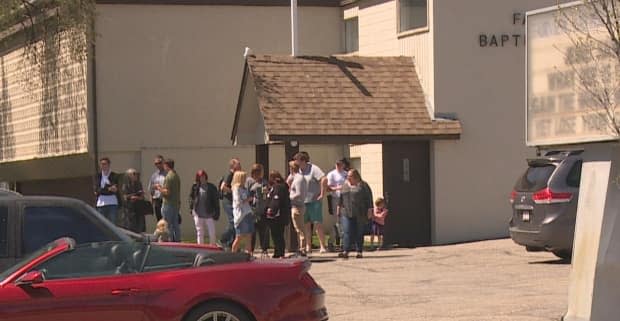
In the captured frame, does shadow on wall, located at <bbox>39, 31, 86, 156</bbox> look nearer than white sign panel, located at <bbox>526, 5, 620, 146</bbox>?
No

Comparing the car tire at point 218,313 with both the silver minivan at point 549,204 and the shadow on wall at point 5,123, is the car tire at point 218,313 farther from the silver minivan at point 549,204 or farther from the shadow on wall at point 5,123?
the shadow on wall at point 5,123

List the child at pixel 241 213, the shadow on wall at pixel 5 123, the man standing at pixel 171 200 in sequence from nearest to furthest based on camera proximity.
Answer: the child at pixel 241 213 → the man standing at pixel 171 200 → the shadow on wall at pixel 5 123

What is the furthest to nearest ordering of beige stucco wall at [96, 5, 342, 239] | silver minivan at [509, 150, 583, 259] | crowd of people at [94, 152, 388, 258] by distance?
beige stucco wall at [96, 5, 342, 239]
crowd of people at [94, 152, 388, 258]
silver minivan at [509, 150, 583, 259]

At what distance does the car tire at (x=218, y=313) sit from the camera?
9664 mm

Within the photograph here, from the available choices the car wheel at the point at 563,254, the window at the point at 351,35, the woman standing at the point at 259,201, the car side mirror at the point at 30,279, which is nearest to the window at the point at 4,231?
the car side mirror at the point at 30,279

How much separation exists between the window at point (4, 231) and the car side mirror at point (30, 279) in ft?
5.55

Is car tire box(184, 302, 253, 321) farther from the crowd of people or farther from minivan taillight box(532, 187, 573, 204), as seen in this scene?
the crowd of people

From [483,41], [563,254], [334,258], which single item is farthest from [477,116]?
[563,254]

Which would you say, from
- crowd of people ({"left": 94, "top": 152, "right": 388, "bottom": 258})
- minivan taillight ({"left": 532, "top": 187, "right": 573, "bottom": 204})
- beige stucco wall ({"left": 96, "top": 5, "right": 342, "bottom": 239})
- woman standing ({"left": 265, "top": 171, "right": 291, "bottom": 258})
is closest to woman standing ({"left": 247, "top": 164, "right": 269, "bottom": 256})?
crowd of people ({"left": 94, "top": 152, "right": 388, "bottom": 258})

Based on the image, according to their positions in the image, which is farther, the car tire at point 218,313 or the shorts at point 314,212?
the shorts at point 314,212

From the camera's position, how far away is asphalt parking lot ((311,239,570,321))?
12797mm

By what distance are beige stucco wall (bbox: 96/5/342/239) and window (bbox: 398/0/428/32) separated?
3824mm

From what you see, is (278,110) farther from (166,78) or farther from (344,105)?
(166,78)

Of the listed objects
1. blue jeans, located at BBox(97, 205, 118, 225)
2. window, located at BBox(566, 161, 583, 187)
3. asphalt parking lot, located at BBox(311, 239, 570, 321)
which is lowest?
asphalt parking lot, located at BBox(311, 239, 570, 321)
